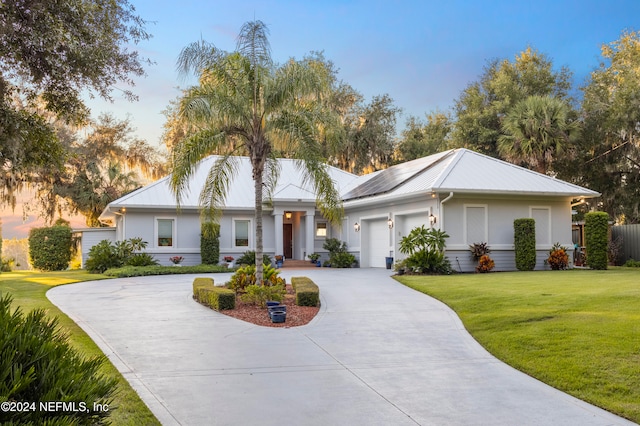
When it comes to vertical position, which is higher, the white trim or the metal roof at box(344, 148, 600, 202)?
the metal roof at box(344, 148, 600, 202)

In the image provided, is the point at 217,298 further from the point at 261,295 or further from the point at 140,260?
the point at 140,260

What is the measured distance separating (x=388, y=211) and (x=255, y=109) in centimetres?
996

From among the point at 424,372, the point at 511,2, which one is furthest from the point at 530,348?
the point at 511,2

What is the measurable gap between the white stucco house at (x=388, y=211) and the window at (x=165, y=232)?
0.14 ft

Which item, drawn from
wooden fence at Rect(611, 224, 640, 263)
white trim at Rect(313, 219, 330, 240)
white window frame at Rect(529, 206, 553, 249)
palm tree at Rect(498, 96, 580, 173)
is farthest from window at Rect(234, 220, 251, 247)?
wooden fence at Rect(611, 224, 640, 263)

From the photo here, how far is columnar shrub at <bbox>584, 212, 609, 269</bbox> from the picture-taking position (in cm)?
1948

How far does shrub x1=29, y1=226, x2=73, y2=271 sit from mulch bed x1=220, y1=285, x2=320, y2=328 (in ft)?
57.4

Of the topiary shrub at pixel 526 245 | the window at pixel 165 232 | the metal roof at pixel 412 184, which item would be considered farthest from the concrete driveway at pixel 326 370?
the window at pixel 165 232

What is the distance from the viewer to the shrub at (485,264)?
18.6 m

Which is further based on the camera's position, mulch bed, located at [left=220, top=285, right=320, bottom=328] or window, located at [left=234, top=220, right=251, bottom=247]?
window, located at [left=234, top=220, right=251, bottom=247]

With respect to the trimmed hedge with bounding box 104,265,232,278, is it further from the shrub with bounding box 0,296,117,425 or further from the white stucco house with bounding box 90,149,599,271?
the shrub with bounding box 0,296,117,425

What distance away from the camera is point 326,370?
688 cm

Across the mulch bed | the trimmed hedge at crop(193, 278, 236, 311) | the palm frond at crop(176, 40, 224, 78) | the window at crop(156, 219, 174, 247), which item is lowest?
the mulch bed

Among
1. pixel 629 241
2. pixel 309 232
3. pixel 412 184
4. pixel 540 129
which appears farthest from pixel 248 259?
pixel 629 241
